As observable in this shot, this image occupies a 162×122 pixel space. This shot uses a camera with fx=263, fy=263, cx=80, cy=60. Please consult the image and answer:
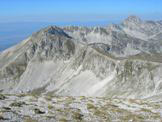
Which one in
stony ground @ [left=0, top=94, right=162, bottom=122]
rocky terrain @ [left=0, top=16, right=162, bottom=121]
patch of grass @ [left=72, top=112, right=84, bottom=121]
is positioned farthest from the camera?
rocky terrain @ [left=0, top=16, right=162, bottom=121]

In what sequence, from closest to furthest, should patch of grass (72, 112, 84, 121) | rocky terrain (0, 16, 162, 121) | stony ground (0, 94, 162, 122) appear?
stony ground (0, 94, 162, 122), patch of grass (72, 112, 84, 121), rocky terrain (0, 16, 162, 121)

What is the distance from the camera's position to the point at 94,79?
542 feet

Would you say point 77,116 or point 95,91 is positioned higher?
point 77,116

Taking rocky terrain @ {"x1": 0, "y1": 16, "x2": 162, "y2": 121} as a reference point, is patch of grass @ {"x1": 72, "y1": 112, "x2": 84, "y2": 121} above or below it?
above

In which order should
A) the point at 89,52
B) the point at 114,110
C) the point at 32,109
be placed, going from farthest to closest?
the point at 89,52 → the point at 114,110 → the point at 32,109

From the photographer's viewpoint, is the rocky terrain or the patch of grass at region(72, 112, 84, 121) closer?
the patch of grass at region(72, 112, 84, 121)

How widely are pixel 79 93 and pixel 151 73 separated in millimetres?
47310

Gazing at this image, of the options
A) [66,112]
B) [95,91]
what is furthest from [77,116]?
[95,91]

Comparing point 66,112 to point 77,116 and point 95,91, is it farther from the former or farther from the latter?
point 95,91

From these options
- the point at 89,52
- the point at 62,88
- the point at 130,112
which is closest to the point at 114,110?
the point at 130,112

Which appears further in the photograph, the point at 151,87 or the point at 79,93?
the point at 79,93

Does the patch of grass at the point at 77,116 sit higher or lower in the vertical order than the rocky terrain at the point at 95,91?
higher

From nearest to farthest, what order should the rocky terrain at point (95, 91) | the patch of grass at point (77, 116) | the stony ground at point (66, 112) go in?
1. the stony ground at point (66, 112)
2. the patch of grass at point (77, 116)
3. the rocky terrain at point (95, 91)

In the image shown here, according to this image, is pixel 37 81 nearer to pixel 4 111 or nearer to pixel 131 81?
pixel 131 81
